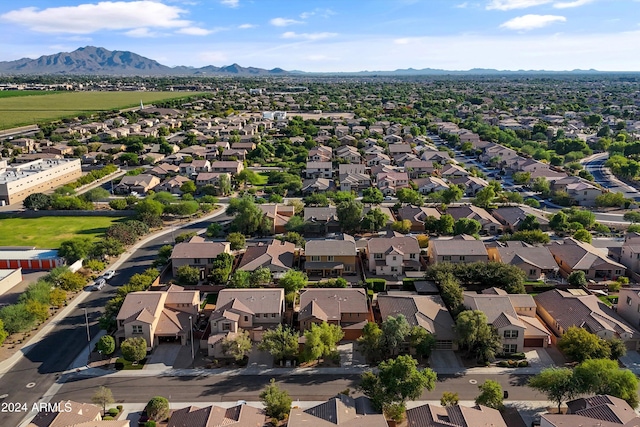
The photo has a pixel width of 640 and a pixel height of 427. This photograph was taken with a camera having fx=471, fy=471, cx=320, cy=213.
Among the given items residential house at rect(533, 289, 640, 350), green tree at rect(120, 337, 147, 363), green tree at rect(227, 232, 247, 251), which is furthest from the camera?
green tree at rect(227, 232, 247, 251)

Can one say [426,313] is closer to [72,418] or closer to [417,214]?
[72,418]

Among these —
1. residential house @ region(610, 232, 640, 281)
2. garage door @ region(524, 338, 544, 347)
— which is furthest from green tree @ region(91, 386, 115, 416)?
residential house @ region(610, 232, 640, 281)

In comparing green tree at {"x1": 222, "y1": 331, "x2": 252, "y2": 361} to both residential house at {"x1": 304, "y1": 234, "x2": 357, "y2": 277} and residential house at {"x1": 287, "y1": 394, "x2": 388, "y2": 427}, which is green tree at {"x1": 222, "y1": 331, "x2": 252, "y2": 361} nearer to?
residential house at {"x1": 287, "y1": 394, "x2": 388, "y2": 427}

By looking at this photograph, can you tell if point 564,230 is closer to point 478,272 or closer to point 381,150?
point 478,272

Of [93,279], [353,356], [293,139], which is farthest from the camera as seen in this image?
[293,139]

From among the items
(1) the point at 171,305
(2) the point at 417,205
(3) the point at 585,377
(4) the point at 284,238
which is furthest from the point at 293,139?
(3) the point at 585,377

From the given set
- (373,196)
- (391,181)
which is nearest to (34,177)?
(373,196)

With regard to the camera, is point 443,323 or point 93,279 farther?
point 93,279
